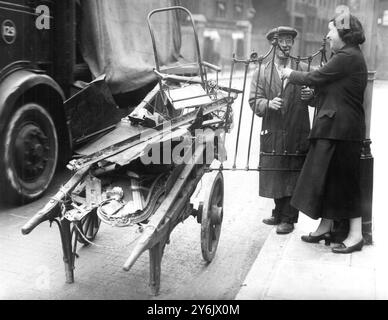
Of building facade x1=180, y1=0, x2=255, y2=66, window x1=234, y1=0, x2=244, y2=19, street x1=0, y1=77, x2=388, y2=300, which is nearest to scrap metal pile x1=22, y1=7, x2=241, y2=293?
street x1=0, y1=77, x2=388, y2=300

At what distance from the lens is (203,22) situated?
29.5 metres

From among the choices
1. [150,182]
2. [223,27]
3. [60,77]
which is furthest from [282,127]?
[223,27]

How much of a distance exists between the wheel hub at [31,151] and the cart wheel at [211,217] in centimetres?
239

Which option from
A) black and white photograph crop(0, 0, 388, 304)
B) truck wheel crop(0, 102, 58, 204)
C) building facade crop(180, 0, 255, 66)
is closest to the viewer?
black and white photograph crop(0, 0, 388, 304)

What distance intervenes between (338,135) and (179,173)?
128 centimetres

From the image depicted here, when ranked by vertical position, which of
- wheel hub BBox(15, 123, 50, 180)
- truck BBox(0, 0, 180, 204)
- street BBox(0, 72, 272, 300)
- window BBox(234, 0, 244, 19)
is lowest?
street BBox(0, 72, 272, 300)

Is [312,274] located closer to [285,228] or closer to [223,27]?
[285,228]

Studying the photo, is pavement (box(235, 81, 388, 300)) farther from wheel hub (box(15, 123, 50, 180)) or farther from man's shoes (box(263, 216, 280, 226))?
wheel hub (box(15, 123, 50, 180))

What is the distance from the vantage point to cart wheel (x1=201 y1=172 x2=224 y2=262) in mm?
3711

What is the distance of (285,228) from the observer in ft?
15.3

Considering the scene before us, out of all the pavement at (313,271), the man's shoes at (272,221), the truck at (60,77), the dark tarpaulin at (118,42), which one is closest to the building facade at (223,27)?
the dark tarpaulin at (118,42)

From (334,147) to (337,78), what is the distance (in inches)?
21.3
